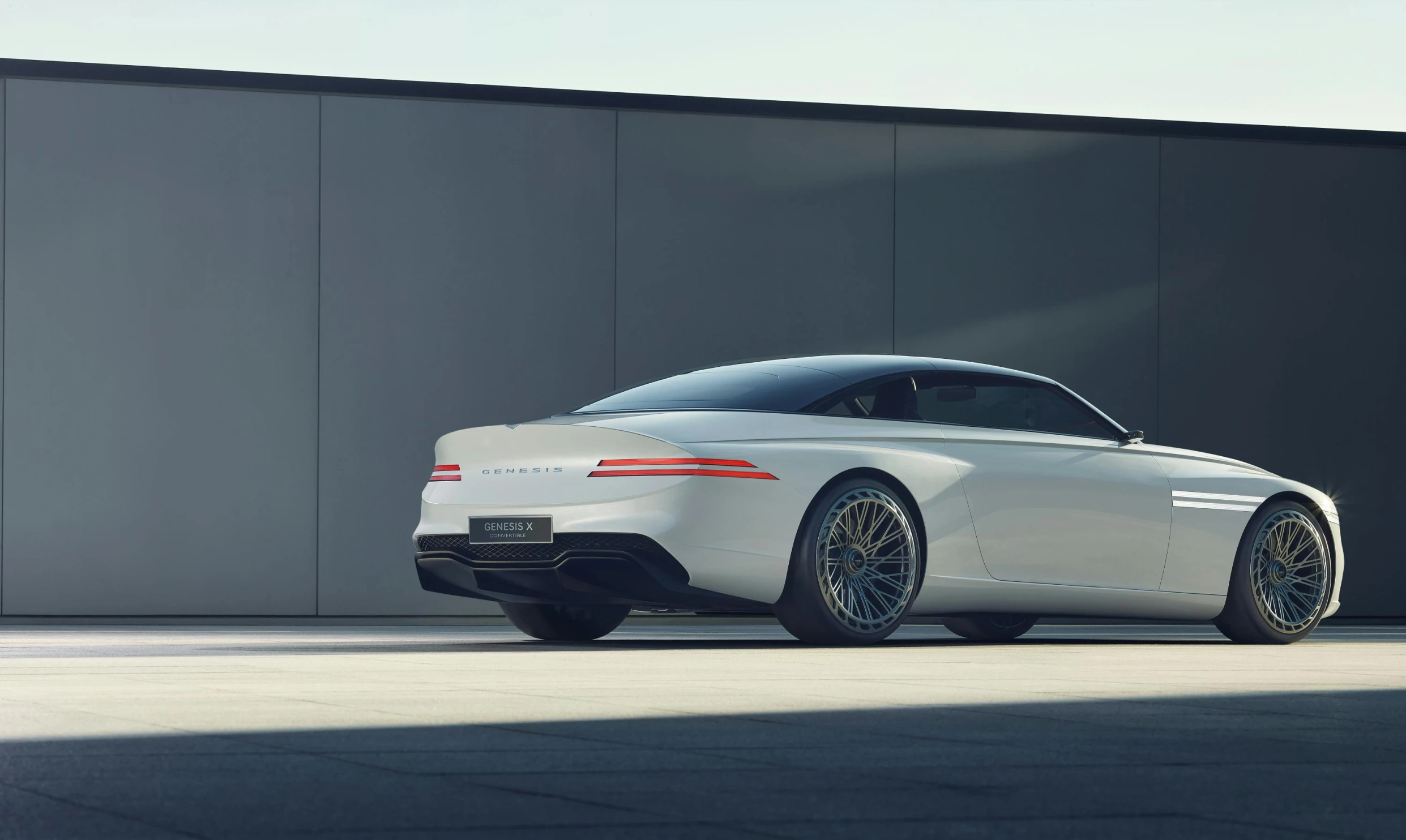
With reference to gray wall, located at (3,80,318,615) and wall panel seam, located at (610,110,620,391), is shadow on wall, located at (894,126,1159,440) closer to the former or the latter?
wall panel seam, located at (610,110,620,391)

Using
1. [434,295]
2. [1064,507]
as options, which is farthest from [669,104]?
[1064,507]

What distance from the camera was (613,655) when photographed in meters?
7.13

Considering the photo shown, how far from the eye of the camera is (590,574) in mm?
7160

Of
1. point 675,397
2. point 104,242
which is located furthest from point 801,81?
point 675,397

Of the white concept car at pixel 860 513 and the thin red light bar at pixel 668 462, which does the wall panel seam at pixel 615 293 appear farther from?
the thin red light bar at pixel 668 462

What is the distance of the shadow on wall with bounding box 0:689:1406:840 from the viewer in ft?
9.50

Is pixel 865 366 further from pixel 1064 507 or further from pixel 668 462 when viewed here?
pixel 668 462

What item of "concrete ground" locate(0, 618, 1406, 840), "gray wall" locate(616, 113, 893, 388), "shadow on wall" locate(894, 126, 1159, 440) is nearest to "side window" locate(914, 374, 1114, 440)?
"concrete ground" locate(0, 618, 1406, 840)

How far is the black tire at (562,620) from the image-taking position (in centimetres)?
851

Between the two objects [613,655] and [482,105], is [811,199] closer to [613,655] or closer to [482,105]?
[482,105]

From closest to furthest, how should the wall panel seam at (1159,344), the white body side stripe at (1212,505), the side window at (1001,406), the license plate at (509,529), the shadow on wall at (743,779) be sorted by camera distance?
the shadow on wall at (743,779), the license plate at (509,529), the side window at (1001,406), the white body side stripe at (1212,505), the wall panel seam at (1159,344)

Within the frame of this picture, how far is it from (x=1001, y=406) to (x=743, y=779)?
18.3ft

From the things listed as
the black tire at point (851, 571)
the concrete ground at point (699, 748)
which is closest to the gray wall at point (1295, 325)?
the black tire at point (851, 571)

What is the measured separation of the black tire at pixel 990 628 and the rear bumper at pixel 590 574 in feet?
8.80
